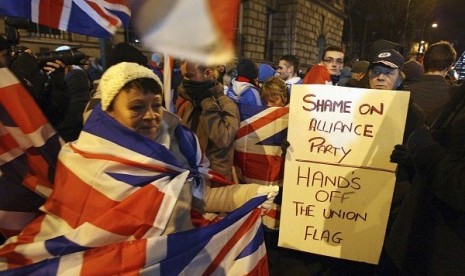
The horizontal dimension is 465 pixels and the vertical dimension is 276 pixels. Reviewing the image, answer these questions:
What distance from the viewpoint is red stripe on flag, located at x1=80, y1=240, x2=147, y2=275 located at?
144 centimetres

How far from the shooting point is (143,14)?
6.44 feet

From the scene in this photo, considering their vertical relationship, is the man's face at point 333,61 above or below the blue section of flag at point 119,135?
above

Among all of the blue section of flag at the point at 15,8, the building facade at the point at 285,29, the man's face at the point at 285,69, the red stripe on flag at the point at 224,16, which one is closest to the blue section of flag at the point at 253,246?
the red stripe on flag at the point at 224,16

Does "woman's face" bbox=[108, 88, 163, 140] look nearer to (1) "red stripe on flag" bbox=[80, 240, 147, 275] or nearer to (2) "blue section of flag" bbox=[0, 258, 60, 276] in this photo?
(1) "red stripe on flag" bbox=[80, 240, 147, 275]

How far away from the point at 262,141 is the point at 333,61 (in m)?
2.07

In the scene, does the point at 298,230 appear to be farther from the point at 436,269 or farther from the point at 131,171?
the point at 131,171

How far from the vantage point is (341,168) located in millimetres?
2549

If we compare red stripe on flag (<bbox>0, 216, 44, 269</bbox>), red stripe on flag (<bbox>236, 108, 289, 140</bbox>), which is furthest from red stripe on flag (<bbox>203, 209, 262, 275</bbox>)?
red stripe on flag (<bbox>236, 108, 289, 140</bbox>)

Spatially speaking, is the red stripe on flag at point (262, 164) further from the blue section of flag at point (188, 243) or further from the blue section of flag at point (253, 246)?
the blue section of flag at point (188, 243)

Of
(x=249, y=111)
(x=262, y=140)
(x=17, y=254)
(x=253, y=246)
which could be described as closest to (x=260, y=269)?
(x=253, y=246)

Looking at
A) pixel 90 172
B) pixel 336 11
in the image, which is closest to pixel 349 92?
pixel 90 172

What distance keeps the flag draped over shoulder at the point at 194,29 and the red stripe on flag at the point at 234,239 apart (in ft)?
2.61

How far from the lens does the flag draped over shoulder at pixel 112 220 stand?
1.44 m

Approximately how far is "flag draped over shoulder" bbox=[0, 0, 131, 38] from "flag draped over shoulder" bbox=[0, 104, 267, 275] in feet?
2.09
